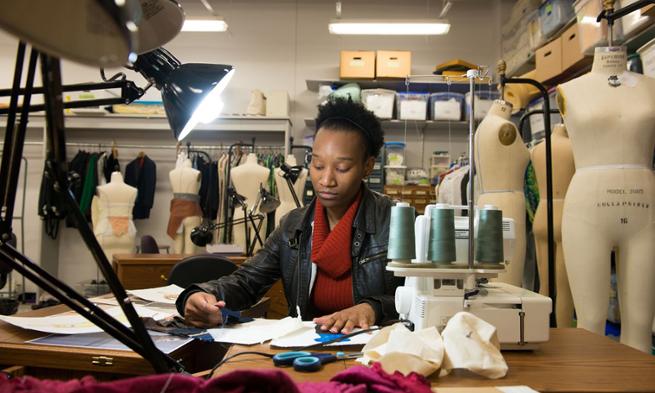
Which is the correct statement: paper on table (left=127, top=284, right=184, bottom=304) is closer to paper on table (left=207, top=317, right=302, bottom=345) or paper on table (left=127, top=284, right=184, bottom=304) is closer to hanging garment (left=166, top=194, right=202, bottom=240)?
paper on table (left=207, top=317, right=302, bottom=345)

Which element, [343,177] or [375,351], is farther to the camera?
[343,177]

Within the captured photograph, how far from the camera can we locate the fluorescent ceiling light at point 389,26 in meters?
4.98

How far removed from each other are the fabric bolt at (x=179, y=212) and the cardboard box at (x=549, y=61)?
3693 millimetres

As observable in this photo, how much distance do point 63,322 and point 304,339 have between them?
70 centimetres

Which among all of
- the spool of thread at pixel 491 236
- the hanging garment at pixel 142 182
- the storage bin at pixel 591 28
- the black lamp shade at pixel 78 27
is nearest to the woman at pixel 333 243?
the spool of thread at pixel 491 236

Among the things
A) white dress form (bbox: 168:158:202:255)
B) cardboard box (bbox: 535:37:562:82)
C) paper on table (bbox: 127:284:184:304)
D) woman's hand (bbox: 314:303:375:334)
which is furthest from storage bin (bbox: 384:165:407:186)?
woman's hand (bbox: 314:303:375:334)

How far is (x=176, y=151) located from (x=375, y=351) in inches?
239

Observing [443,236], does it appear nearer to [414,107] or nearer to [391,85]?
[414,107]

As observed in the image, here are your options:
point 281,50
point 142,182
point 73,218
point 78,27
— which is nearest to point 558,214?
point 73,218

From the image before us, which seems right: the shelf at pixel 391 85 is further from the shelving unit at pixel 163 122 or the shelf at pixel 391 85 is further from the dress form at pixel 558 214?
the dress form at pixel 558 214

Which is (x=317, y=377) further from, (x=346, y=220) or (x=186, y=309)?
(x=346, y=220)

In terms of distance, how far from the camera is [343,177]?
5.73ft

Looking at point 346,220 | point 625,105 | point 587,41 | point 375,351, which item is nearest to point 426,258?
point 375,351

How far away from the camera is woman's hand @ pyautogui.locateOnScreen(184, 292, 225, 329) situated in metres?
1.38
